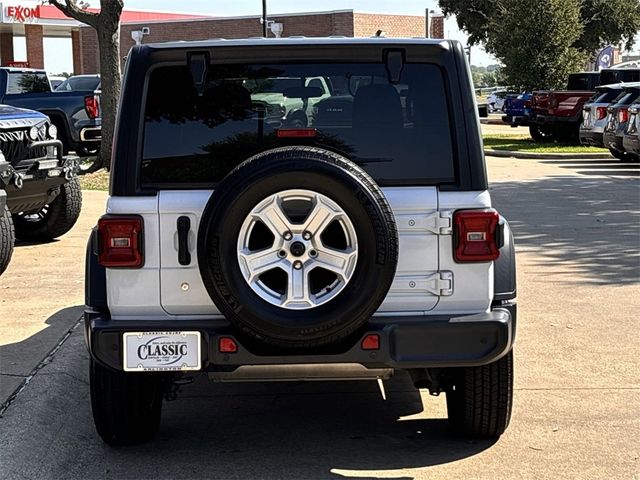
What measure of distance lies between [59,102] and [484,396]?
15798mm

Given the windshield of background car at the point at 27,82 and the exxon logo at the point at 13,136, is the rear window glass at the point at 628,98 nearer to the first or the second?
the windshield of background car at the point at 27,82

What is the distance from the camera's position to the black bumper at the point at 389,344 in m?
4.47

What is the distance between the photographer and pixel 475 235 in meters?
4.57

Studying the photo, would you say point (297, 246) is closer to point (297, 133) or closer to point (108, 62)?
point (297, 133)

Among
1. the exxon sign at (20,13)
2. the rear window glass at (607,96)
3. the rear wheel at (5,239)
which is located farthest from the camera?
the exxon sign at (20,13)

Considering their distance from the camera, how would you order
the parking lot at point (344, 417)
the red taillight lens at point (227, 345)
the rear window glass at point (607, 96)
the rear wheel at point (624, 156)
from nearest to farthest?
1. the red taillight lens at point (227, 345)
2. the parking lot at point (344, 417)
3. the rear wheel at point (624, 156)
4. the rear window glass at point (607, 96)

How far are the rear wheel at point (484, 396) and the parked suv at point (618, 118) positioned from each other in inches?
608

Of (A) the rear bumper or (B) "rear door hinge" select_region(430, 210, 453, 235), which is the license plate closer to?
(B) "rear door hinge" select_region(430, 210, 453, 235)

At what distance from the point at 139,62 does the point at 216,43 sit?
34cm

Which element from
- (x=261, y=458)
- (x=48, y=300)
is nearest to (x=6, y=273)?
(x=48, y=300)

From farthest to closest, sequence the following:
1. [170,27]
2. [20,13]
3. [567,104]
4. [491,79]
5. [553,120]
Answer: [491,79]
[170,27]
[20,13]
[553,120]
[567,104]

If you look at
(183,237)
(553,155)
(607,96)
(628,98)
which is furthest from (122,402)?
(553,155)

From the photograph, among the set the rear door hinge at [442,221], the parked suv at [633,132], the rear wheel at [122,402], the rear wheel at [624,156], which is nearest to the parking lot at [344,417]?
the rear wheel at [122,402]

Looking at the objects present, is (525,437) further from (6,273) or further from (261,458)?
(6,273)
